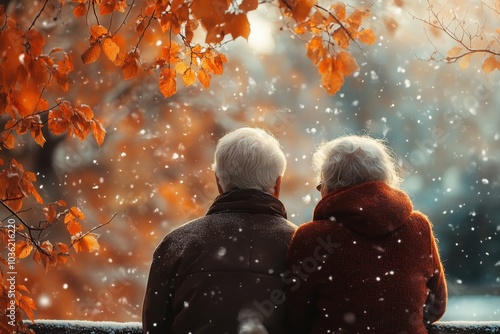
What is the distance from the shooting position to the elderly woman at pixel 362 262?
2234 millimetres

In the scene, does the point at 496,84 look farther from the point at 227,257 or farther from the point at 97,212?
the point at 227,257

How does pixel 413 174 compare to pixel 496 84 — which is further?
pixel 413 174

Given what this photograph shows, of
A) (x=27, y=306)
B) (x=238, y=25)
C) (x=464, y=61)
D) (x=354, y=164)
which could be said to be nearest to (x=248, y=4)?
(x=238, y=25)

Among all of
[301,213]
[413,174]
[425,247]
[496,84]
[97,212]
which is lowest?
[425,247]

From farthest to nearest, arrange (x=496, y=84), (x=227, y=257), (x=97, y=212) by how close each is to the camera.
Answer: (x=496, y=84), (x=97, y=212), (x=227, y=257)

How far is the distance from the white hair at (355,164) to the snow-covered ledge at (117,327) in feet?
2.63

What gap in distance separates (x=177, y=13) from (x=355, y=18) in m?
0.78

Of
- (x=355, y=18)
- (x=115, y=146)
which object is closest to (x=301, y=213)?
(x=115, y=146)

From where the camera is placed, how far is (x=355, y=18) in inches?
99.7

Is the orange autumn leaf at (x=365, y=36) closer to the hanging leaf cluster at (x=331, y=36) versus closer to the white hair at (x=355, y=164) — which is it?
the hanging leaf cluster at (x=331, y=36)

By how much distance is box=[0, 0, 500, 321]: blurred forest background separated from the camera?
11000 millimetres

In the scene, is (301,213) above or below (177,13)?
above

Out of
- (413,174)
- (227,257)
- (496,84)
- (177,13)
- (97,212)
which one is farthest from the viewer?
(413,174)

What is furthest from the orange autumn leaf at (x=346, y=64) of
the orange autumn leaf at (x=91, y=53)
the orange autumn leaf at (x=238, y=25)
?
the orange autumn leaf at (x=91, y=53)
